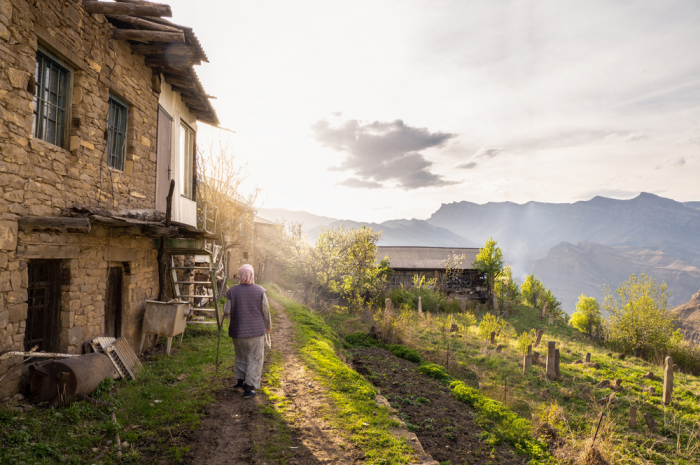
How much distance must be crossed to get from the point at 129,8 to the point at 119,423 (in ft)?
20.9

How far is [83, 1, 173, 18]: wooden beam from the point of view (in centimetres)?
587

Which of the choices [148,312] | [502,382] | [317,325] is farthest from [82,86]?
[502,382]

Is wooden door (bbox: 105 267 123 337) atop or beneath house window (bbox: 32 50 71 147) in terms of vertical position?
beneath

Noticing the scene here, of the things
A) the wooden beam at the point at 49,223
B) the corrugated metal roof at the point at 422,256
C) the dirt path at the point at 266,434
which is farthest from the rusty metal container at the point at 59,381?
the corrugated metal roof at the point at 422,256

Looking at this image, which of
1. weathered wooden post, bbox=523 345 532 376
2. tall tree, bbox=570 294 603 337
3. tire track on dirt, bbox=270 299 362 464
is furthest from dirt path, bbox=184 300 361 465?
tall tree, bbox=570 294 603 337

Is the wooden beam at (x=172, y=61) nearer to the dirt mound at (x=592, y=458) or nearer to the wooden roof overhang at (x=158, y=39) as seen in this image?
the wooden roof overhang at (x=158, y=39)

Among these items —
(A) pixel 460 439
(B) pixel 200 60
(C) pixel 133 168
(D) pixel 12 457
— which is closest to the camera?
(D) pixel 12 457

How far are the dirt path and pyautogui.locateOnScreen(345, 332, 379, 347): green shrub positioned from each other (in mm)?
7054

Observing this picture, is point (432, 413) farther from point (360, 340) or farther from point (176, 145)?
point (176, 145)

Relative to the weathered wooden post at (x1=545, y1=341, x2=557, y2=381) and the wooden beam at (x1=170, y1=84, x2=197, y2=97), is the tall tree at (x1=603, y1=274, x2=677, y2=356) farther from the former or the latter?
the wooden beam at (x1=170, y1=84, x2=197, y2=97)

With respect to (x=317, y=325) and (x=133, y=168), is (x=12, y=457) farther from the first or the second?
→ (x=317, y=325)

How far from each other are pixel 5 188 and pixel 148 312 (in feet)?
12.6

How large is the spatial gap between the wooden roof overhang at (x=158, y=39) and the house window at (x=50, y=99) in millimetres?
1239

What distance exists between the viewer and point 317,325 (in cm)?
1363
